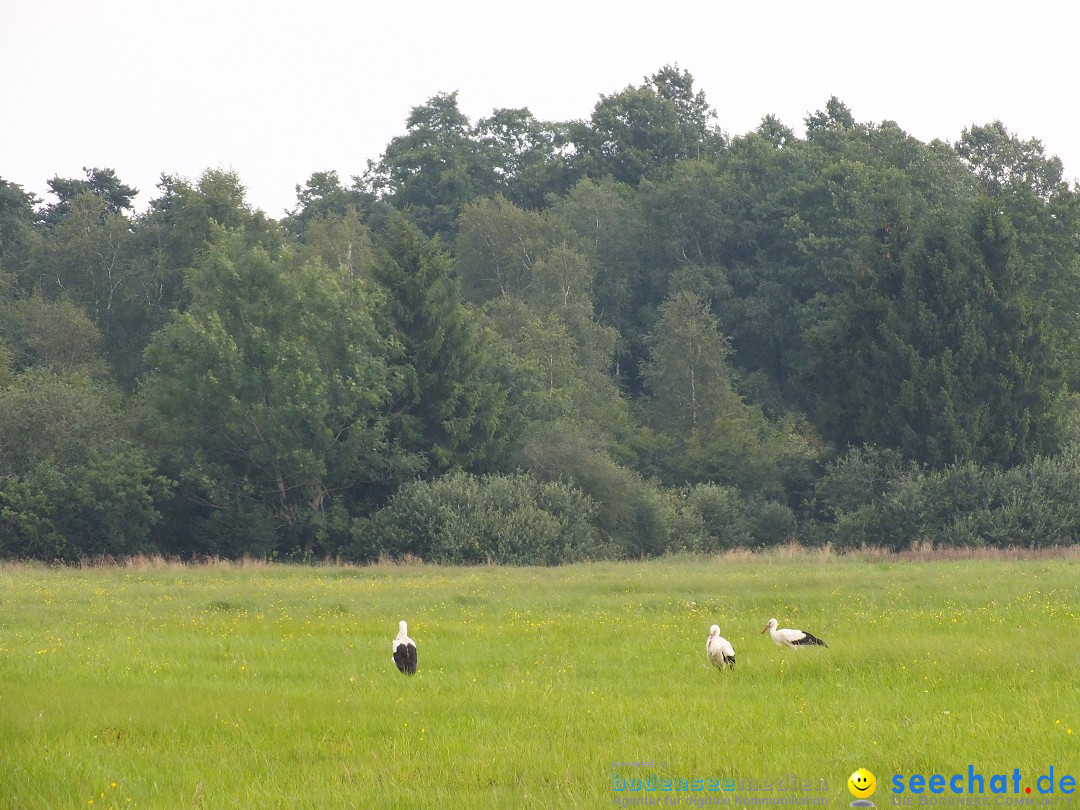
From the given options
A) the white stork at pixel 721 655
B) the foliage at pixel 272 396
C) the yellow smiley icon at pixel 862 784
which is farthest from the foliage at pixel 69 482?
the yellow smiley icon at pixel 862 784

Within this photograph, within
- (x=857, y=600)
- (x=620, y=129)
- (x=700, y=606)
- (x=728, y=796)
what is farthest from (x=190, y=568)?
(x=620, y=129)

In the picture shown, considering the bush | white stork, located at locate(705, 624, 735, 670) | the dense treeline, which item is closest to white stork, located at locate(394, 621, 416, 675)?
white stork, located at locate(705, 624, 735, 670)

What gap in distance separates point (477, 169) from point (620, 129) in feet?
37.6

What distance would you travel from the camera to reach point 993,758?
38.7 ft

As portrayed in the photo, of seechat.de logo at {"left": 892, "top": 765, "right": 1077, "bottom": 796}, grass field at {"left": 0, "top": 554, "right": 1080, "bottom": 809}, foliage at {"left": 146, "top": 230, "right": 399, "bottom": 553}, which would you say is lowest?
grass field at {"left": 0, "top": 554, "right": 1080, "bottom": 809}

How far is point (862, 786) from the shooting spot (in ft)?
33.6

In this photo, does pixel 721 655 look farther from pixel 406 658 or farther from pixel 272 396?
pixel 272 396

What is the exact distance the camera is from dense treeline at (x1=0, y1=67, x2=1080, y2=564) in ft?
165

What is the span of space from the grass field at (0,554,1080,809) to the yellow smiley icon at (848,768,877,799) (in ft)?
0.45

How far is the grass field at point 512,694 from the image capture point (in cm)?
1162

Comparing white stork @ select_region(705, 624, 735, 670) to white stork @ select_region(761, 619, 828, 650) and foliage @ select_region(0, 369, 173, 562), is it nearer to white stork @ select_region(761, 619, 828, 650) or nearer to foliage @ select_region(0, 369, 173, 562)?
white stork @ select_region(761, 619, 828, 650)

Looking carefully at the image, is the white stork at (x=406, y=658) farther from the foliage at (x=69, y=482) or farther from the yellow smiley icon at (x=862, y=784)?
the foliage at (x=69, y=482)

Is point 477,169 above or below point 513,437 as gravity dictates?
above

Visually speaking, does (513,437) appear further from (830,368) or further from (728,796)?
(728,796)
